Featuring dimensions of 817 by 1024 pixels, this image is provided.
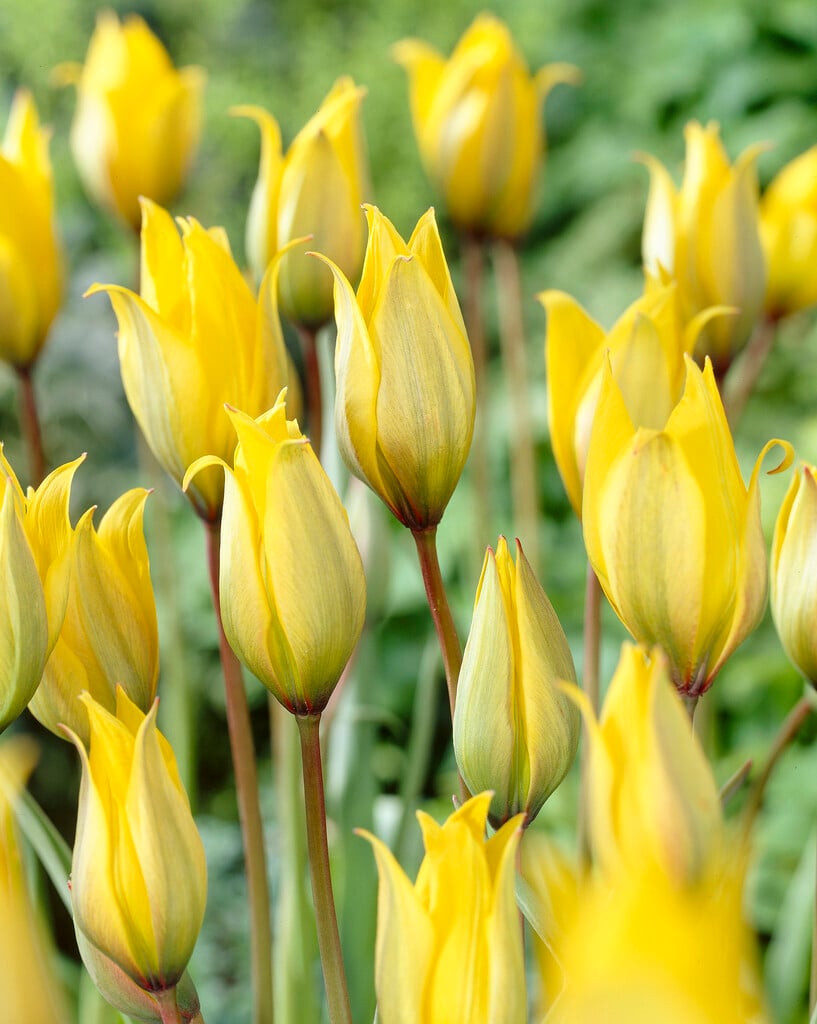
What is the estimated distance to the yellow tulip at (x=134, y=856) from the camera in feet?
0.77

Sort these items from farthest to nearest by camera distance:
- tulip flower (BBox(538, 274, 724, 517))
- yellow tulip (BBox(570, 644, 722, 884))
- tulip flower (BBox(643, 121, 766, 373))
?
tulip flower (BBox(643, 121, 766, 373)) → tulip flower (BBox(538, 274, 724, 517)) → yellow tulip (BBox(570, 644, 722, 884))

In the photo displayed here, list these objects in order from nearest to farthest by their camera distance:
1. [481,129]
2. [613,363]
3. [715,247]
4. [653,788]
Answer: [653,788]
[613,363]
[715,247]
[481,129]

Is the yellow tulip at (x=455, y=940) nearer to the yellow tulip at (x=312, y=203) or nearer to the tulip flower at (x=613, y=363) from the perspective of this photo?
the tulip flower at (x=613, y=363)

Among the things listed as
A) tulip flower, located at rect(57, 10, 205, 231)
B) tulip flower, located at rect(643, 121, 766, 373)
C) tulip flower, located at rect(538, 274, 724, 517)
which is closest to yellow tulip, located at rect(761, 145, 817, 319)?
tulip flower, located at rect(643, 121, 766, 373)

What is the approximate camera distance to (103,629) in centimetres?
28

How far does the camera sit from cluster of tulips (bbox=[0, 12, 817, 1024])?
203 mm

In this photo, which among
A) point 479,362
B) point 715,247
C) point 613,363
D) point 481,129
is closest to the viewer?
point 613,363

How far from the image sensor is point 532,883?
0.90 ft

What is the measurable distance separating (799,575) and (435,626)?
0.08 m

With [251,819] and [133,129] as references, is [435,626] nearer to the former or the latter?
[251,819]

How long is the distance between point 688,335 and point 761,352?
6.8 inches

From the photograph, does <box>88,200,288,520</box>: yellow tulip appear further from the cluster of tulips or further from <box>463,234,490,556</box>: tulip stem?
<box>463,234,490,556</box>: tulip stem

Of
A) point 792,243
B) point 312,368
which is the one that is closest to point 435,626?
point 312,368

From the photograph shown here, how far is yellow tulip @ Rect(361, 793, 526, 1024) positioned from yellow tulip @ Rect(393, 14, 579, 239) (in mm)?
402
